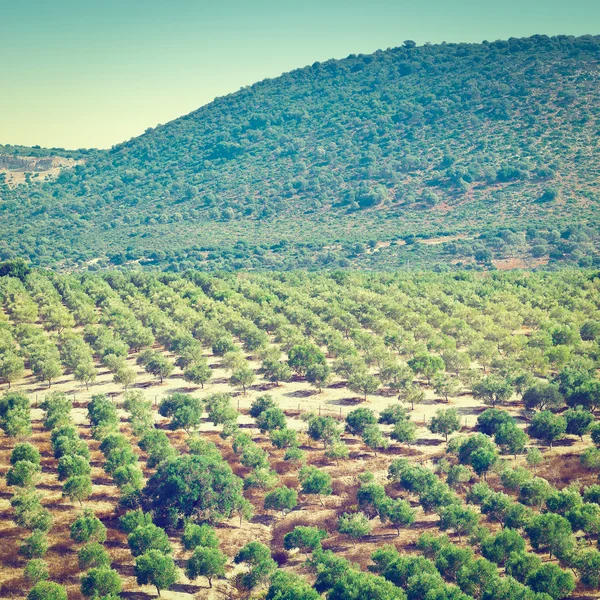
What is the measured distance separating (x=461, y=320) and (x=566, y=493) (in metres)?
53.5

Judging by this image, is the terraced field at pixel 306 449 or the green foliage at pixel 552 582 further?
the terraced field at pixel 306 449

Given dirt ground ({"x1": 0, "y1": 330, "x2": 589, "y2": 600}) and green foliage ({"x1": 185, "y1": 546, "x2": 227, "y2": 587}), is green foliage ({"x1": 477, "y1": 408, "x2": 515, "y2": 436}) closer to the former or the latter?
dirt ground ({"x1": 0, "y1": 330, "x2": 589, "y2": 600})

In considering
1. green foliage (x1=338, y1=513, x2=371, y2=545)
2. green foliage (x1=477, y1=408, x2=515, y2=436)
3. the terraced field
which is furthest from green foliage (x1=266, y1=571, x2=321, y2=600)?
green foliage (x1=477, y1=408, x2=515, y2=436)

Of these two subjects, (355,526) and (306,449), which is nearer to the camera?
(355,526)

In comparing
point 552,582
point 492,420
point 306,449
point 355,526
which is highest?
point 492,420

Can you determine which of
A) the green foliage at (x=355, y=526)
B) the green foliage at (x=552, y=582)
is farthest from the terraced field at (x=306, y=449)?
the green foliage at (x=355, y=526)

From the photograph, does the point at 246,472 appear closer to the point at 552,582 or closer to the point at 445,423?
the point at 445,423

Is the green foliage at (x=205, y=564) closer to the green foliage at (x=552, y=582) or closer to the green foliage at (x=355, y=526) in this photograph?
the green foliage at (x=355, y=526)

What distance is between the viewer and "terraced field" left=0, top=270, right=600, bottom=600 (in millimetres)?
53594

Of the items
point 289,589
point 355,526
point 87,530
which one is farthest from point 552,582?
point 87,530

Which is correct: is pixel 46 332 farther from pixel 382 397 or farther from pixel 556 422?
pixel 556 422

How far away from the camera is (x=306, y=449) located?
75.2m

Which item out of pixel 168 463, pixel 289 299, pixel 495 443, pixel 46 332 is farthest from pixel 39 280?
pixel 495 443

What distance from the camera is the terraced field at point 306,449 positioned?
53.6m
